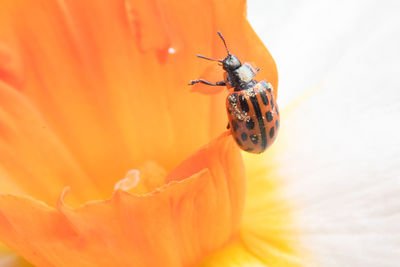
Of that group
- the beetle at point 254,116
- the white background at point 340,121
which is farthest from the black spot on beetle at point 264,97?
the white background at point 340,121

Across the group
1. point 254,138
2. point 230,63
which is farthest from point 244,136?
point 230,63

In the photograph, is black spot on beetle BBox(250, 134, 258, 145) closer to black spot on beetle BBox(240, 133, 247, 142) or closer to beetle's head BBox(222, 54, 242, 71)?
black spot on beetle BBox(240, 133, 247, 142)

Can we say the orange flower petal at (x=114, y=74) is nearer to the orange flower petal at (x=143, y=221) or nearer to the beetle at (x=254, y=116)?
the beetle at (x=254, y=116)

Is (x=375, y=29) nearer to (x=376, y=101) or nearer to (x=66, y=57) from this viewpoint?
(x=376, y=101)

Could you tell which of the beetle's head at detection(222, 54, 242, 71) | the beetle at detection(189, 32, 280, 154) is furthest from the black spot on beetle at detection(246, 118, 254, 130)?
the beetle's head at detection(222, 54, 242, 71)

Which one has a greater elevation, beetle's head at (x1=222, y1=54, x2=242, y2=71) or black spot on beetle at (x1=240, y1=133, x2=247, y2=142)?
beetle's head at (x1=222, y1=54, x2=242, y2=71)

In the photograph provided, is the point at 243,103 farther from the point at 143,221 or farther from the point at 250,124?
the point at 143,221

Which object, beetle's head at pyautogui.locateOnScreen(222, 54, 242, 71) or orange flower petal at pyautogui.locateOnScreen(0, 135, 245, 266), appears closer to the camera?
orange flower petal at pyautogui.locateOnScreen(0, 135, 245, 266)

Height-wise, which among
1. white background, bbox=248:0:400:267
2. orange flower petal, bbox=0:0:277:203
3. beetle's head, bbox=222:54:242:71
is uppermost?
orange flower petal, bbox=0:0:277:203
